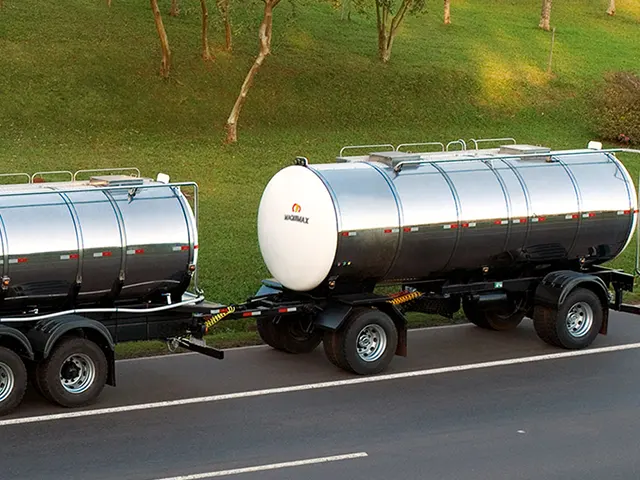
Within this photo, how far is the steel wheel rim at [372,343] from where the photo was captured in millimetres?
15984

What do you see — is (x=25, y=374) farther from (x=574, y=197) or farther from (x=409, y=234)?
(x=574, y=197)

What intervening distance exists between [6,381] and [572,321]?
851 centimetres

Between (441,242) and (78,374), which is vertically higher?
(441,242)

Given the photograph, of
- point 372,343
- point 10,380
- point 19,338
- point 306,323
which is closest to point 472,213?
point 372,343

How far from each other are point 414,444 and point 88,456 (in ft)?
11.5

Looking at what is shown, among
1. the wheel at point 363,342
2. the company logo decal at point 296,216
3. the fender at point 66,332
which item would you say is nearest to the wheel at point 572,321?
the wheel at point 363,342

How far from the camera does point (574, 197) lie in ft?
57.1

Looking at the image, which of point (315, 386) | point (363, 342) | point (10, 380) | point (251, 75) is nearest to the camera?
point (10, 380)

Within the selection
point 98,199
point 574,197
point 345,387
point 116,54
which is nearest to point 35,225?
point 98,199

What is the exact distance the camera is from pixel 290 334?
16.8m

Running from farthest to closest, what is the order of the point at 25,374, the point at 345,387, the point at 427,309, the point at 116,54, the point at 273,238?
the point at 116,54 < the point at 427,309 < the point at 273,238 < the point at 345,387 < the point at 25,374

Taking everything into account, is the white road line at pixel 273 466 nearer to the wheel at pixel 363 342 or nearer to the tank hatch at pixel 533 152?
the wheel at pixel 363 342

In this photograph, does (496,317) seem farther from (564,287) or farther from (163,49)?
(163,49)

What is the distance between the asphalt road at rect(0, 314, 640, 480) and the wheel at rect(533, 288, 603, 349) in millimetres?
490
